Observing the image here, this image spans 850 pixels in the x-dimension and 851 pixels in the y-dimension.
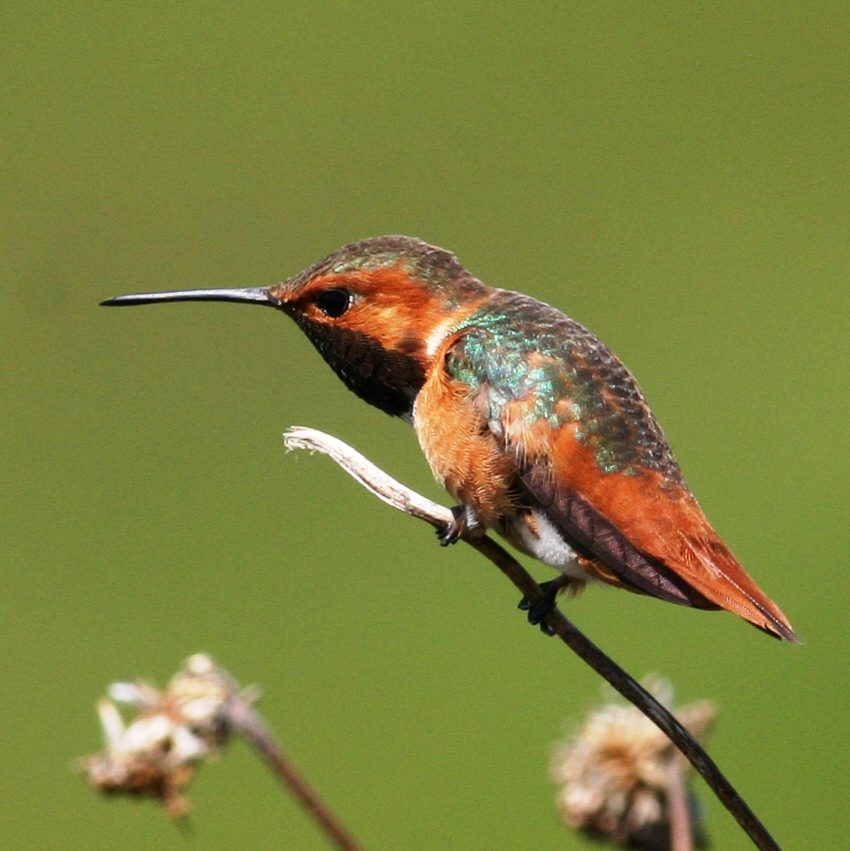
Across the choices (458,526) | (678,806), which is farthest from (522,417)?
(678,806)

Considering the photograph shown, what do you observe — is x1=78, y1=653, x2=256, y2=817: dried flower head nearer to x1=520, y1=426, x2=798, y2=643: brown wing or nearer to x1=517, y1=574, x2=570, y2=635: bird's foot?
x1=517, y1=574, x2=570, y2=635: bird's foot

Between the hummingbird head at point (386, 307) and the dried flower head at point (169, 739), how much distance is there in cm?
82

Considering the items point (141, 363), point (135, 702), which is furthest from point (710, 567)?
point (141, 363)

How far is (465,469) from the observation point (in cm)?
316

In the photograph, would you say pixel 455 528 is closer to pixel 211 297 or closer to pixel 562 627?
pixel 562 627

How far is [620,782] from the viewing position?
336 cm

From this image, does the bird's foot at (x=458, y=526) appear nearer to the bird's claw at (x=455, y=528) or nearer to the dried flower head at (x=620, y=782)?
the bird's claw at (x=455, y=528)

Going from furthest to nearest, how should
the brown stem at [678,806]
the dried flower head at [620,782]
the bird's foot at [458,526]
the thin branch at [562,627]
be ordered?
the dried flower head at [620,782] < the bird's foot at [458,526] < the brown stem at [678,806] < the thin branch at [562,627]

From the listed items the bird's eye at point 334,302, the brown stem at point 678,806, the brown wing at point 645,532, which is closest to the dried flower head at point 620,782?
the brown stem at point 678,806

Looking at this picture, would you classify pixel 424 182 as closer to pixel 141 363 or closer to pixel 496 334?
pixel 141 363

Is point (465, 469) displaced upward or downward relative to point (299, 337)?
downward

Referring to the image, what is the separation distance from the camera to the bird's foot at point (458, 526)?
301cm

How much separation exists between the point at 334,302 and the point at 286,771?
4.35 feet

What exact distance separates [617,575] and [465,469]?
1.29ft
